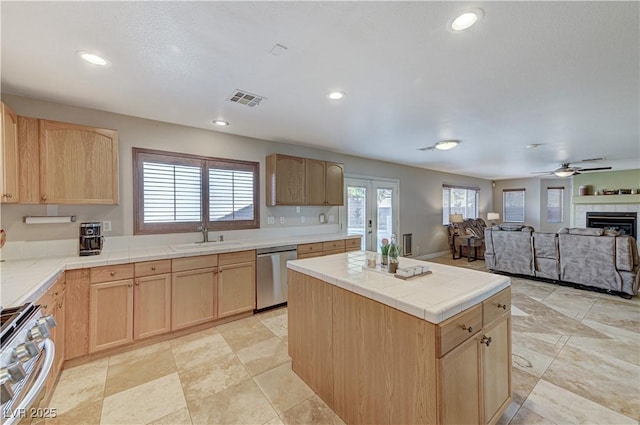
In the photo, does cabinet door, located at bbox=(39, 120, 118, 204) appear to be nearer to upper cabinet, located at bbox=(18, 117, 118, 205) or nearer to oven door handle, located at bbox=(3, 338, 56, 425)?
upper cabinet, located at bbox=(18, 117, 118, 205)

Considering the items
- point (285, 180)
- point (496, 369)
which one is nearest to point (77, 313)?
point (285, 180)

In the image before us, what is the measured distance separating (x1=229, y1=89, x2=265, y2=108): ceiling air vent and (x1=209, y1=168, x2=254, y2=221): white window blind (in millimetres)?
1275

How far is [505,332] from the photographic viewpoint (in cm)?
166

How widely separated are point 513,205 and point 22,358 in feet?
37.1

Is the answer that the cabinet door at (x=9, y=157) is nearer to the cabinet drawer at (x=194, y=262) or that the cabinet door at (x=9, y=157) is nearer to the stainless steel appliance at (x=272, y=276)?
the cabinet drawer at (x=194, y=262)

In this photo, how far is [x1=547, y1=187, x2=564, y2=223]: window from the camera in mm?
8367

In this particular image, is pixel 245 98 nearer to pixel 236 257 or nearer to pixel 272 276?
pixel 236 257

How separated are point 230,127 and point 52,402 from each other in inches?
119

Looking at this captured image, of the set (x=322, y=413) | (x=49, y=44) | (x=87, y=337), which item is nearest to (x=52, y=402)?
Answer: (x=87, y=337)

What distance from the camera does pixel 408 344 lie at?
1300 mm

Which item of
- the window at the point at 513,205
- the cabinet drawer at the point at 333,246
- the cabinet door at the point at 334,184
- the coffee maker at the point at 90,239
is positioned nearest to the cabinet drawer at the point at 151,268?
the coffee maker at the point at 90,239

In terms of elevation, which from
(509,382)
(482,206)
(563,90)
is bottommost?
(509,382)

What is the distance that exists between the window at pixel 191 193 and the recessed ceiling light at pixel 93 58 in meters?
1.28

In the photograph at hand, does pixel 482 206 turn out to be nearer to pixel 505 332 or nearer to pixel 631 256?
pixel 631 256
